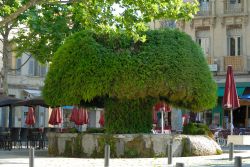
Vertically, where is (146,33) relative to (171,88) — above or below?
above

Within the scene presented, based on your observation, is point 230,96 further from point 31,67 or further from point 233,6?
point 31,67

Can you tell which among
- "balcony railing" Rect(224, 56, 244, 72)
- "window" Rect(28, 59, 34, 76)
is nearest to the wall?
"balcony railing" Rect(224, 56, 244, 72)

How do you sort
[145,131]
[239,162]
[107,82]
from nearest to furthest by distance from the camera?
[239,162], [107,82], [145,131]

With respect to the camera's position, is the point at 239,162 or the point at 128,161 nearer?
the point at 239,162

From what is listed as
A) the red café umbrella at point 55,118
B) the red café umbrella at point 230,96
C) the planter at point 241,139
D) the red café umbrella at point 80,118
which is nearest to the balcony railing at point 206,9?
the red café umbrella at point 80,118

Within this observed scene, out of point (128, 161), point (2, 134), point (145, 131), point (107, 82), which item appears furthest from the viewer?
point (2, 134)

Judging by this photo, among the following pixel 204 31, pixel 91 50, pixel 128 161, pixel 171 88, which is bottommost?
pixel 128 161

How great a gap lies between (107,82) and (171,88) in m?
2.26

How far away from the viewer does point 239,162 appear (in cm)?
941

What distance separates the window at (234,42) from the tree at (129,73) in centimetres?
1675

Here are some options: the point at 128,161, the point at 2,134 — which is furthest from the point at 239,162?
the point at 2,134

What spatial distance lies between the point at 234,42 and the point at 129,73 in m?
19.6

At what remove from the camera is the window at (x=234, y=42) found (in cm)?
3828

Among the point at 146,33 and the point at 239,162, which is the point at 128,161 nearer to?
the point at 146,33
